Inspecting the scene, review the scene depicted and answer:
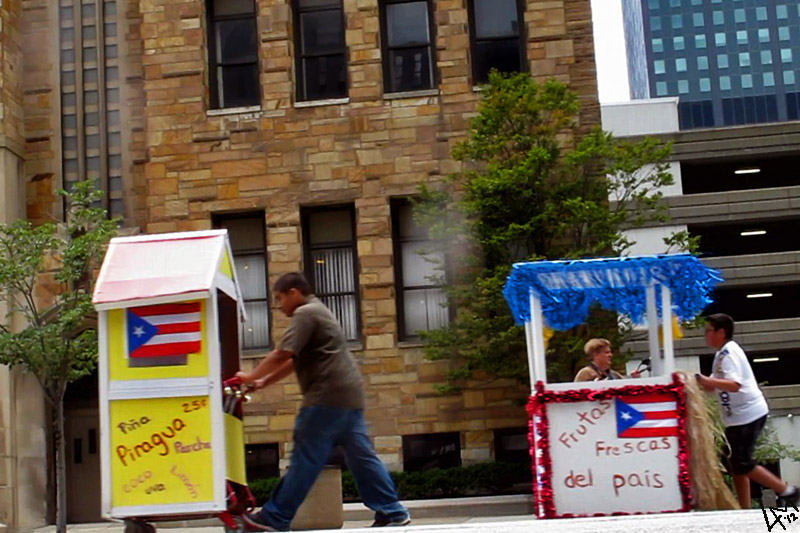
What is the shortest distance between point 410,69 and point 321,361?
13.9 meters

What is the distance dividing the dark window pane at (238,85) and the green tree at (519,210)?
13.3ft

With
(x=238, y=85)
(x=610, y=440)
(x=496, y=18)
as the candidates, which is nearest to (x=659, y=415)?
(x=610, y=440)

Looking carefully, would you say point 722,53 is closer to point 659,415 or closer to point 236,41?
point 236,41

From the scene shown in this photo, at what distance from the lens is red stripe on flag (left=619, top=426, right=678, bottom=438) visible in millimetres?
Answer: 11406

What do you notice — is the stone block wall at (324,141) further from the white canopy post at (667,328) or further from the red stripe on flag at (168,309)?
the red stripe on flag at (168,309)

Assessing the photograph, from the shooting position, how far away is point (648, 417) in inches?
452

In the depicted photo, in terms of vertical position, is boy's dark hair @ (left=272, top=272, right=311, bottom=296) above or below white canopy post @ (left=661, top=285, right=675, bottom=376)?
above

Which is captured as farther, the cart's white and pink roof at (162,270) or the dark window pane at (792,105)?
the dark window pane at (792,105)

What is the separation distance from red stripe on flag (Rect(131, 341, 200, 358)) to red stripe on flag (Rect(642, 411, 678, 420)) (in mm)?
4103

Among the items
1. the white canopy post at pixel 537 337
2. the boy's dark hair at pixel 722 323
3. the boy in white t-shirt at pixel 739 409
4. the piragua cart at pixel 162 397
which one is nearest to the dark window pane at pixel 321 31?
the white canopy post at pixel 537 337

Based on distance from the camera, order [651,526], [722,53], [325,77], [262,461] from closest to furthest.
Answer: [651,526] < [262,461] < [325,77] < [722,53]

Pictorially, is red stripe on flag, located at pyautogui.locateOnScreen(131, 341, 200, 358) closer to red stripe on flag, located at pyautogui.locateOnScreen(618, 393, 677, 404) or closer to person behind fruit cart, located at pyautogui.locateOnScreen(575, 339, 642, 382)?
red stripe on flag, located at pyautogui.locateOnScreen(618, 393, 677, 404)

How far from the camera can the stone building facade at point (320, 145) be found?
867 inches

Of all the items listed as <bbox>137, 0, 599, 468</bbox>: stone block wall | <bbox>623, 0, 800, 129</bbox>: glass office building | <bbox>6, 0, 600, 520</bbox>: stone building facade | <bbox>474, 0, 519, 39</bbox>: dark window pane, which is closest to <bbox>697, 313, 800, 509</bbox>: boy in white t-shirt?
<bbox>6, 0, 600, 520</bbox>: stone building facade
